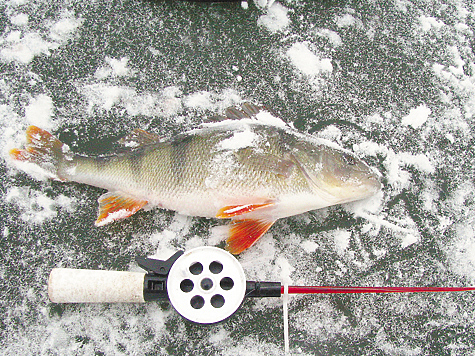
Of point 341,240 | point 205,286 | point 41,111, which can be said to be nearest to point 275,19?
point 341,240

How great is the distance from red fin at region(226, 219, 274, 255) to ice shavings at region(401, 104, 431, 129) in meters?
0.88

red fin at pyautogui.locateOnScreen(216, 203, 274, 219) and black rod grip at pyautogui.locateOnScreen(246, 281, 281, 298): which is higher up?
red fin at pyautogui.locateOnScreen(216, 203, 274, 219)

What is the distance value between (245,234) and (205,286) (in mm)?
319

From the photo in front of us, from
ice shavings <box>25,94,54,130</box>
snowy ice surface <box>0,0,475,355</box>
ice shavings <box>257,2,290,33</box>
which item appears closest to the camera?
snowy ice surface <box>0,0,475,355</box>

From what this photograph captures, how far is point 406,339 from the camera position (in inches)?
68.9

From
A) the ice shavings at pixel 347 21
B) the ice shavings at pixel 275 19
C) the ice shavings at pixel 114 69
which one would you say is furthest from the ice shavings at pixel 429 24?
the ice shavings at pixel 114 69

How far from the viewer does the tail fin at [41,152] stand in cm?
178

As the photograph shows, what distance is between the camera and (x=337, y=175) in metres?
1.69

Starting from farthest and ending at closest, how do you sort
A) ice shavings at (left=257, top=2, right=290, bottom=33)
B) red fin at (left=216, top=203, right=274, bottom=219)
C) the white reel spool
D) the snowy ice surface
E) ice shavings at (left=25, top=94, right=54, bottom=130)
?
ice shavings at (left=257, top=2, right=290, bottom=33), ice shavings at (left=25, top=94, right=54, bottom=130), the snowy ice surface, red fin at (left=216, top=203, right=274, bottom=219), the white reel spool

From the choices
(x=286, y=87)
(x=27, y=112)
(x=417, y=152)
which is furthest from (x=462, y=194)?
(x=27, y=112)

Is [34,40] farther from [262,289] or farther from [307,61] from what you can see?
[262,289]

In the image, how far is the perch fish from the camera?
1.67m

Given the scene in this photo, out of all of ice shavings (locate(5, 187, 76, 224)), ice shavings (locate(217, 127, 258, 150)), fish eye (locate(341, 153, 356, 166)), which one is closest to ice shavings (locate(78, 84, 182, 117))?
ice shavings (locate(217, 127, 258, 150))

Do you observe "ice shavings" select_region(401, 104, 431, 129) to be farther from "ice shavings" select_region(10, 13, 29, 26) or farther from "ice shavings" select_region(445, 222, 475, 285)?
"ice shavings" select_region(10, 13, 29, 26)
